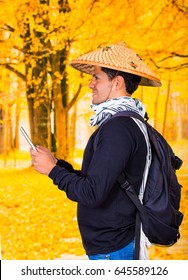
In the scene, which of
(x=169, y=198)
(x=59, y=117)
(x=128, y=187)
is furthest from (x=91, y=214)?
(x=59, y=117)

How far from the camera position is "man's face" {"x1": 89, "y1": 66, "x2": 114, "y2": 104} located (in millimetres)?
2053

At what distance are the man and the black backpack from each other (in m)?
0.04

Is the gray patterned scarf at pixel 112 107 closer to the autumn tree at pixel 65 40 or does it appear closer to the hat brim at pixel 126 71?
the hat brim at pixel 126 71

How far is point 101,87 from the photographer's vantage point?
2.06 meters

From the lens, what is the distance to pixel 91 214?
77.2 inches

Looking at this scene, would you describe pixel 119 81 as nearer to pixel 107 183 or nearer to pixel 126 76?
pixel 126 76

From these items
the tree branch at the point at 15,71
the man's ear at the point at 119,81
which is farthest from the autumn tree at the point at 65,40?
the man's ear at the point at 119,81

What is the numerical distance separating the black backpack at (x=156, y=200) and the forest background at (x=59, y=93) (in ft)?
7.55

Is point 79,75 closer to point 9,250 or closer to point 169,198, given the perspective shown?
point 9,250

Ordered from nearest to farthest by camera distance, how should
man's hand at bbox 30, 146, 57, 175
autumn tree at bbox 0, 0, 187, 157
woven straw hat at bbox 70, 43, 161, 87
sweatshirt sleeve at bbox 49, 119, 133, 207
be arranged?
sweatshirt sleeve at bbox 49, 119, 133, 207 < man's hand at bbox 30, 146, 57, 175 < woven straw hat at bbox 70, 43, 161, 87 < autumn tree at bbox 0, 0, 187, 157

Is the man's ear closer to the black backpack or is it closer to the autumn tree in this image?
the black backpack

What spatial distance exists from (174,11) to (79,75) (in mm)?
993

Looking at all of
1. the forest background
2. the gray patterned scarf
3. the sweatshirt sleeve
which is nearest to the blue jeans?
the sweatshirt sleeve

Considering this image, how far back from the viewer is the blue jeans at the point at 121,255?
1.93 meters
